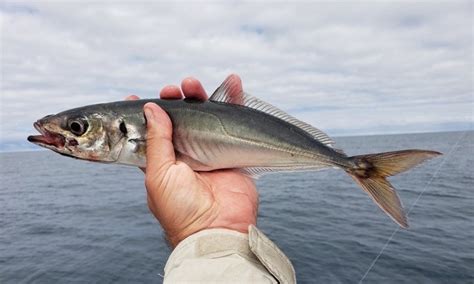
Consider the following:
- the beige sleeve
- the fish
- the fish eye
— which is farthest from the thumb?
the beige sleeve

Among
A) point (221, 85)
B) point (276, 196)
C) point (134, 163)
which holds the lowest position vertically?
point (276, 196)

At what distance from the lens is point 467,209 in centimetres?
2514

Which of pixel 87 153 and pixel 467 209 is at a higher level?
pixel 87 153

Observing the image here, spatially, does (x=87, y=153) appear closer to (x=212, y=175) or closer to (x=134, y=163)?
(x=134, y=163)

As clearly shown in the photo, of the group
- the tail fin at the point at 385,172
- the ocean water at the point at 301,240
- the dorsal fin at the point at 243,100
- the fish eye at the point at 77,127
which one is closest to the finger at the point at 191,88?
the dorsal fin at the point at 243,100

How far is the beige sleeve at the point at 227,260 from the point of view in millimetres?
3215

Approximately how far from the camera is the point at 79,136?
4914mm

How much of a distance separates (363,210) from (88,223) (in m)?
19.7

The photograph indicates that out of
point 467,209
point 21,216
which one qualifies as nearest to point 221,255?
point 467,209

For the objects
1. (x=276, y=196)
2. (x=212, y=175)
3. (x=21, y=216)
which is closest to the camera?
(x=212, y=175)

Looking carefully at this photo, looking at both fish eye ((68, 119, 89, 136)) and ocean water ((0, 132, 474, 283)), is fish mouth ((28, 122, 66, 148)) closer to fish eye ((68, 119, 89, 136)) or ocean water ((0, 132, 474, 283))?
fish eye ((68, 119, 89, 136))

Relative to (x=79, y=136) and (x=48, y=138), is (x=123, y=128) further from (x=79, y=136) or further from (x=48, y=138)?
(x=48, y=138)

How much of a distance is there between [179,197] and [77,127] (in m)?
1.73

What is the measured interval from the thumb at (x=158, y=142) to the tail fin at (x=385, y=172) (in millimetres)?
2497
